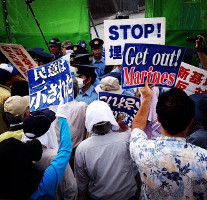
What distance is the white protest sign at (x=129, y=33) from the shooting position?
2.82 metres

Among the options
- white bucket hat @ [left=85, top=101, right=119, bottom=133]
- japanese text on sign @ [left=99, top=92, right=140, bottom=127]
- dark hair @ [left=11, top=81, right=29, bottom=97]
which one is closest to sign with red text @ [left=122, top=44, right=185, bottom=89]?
japanese text on sign @ [left=99, top=92, right=140, bottom=127]

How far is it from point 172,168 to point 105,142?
2.51 feet

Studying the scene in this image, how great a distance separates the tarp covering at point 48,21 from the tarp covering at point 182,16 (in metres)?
2.18

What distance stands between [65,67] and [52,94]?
12.6 inches

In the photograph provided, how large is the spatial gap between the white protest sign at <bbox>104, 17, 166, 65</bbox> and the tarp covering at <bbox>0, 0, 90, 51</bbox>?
13.8 ft

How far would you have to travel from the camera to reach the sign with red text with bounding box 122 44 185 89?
219 cm

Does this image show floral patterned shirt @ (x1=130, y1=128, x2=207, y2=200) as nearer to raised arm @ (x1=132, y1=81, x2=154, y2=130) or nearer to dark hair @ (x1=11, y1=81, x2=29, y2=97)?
raised arm @ (x1=132, y1=81, x2=154, y2=130)

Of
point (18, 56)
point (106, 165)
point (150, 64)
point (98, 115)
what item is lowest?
point (106, 165)

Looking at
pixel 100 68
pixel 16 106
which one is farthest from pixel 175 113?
pixel 100 68

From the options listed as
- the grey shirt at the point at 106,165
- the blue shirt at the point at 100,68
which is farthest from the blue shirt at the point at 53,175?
the blue shirt at the point at 100,68

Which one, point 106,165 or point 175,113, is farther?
point 106,165

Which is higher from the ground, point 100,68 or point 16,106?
point 16,106

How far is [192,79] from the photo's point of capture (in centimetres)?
268

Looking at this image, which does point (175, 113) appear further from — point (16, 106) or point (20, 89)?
point (20, 89)
